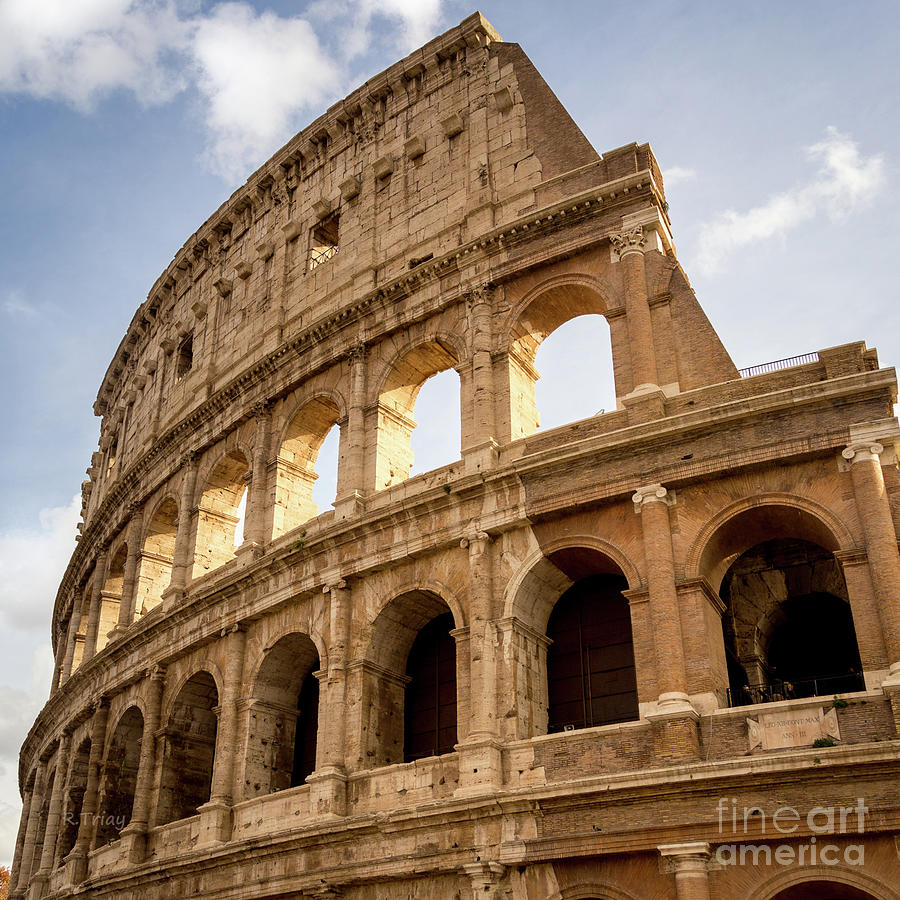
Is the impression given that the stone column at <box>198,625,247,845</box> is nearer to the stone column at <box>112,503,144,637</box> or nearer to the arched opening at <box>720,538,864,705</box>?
the stone column at <box>112,503,144,637</box>

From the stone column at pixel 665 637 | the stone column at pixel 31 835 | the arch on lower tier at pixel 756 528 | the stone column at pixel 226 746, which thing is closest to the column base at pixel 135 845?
the stone column at pixel 226 746

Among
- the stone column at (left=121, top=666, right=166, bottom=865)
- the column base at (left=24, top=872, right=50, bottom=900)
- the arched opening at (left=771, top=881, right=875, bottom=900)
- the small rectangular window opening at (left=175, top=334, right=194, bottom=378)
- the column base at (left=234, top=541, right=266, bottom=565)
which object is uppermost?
the small rectangular window opening at (left=175, top=334, right=194, bottom=378)

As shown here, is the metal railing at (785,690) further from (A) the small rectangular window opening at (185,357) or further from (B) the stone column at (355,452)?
(A) the small rectangular window opening at (185,357)

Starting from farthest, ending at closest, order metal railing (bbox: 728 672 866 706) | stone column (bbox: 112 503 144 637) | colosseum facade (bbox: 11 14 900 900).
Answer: stone column (bbox: 112 503 144 637)
metal railing (bbox: 728 672 866 706)
colosseum facade (bbox: 11 14 900 900)

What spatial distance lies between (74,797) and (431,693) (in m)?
10.8

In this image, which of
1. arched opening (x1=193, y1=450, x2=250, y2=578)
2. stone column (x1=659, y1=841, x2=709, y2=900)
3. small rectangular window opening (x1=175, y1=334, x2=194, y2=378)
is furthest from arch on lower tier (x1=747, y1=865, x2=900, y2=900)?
small rectangular window opening (x1=175, y1=334, x2=194, y2=378)

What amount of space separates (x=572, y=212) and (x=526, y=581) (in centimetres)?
637

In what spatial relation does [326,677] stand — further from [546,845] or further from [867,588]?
[867,588]

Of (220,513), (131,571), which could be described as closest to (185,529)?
(220,513)

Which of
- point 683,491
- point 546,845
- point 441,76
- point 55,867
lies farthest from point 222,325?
point 546,845

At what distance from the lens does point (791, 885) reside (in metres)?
12.0

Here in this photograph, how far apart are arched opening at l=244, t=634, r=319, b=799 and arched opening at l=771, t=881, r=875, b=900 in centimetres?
869

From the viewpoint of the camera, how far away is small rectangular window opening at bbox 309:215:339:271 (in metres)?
23.5

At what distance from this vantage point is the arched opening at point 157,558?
80.9 ft
